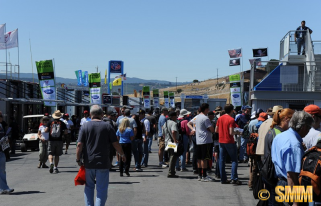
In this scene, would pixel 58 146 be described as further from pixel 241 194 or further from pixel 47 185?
pixel 241 194

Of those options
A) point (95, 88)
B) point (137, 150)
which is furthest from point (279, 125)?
point (95, 88)

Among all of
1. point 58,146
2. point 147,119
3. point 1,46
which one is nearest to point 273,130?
point 58,146

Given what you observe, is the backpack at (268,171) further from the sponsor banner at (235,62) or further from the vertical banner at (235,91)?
the sponsor banner at (235,62)

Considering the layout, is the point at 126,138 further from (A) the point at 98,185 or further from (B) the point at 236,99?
(B) the point at 236,99

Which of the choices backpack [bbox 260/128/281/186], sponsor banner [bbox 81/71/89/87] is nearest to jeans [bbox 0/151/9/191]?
backpack [bbox 260/128/281/186]

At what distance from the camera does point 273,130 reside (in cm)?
696

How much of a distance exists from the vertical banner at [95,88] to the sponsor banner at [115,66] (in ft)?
49.3

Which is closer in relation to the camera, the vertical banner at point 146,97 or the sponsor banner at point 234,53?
the sponsor banner at point 234,53

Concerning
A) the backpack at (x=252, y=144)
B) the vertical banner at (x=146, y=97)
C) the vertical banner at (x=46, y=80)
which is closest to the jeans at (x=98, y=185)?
the backpack at (x=252, y=144)

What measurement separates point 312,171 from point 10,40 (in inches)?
1408

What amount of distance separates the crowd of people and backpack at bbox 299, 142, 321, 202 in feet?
0.26

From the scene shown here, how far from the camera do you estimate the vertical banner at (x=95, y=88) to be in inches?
1564

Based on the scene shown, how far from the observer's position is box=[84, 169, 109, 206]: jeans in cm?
778

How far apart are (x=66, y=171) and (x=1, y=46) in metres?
25.2
